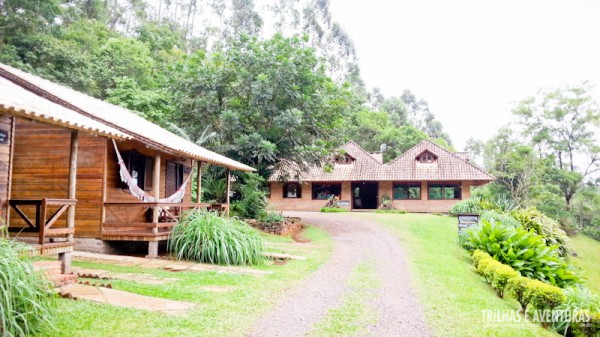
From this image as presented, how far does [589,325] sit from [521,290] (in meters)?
1.28

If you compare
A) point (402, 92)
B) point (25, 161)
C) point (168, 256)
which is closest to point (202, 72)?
point (25, 161)

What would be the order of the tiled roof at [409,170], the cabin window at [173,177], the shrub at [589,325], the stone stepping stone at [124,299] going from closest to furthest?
the stone stepping stone at [124,299] < the shrub at [589,325] < the cabin window at [173,177] < the tiled roof at [409,170]

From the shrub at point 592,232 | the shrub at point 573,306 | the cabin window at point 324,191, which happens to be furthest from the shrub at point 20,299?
the shrub at point 592,232

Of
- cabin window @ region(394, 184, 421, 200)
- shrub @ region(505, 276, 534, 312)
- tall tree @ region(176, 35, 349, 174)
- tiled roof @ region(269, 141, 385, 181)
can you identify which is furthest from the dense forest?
shrub @ region(505, 276, 534, 312)

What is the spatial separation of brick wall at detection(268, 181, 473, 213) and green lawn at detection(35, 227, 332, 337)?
2208cm

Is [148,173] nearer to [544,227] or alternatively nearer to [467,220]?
[467,220]

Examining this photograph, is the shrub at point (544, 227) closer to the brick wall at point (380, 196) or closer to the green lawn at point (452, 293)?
the green lawn at point (452, 293)

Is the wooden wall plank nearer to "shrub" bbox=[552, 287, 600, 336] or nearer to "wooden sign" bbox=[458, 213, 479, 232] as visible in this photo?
"shrub" bbox=[552, 287, 600, 336]

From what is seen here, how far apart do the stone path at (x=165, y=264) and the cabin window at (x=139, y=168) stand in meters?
2.90

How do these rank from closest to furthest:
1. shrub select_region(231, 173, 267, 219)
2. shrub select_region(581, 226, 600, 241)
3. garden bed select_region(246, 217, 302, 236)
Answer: garden bed select_region(246, 217, 302, 236) → shrub select_region(231, 173, 267, 219) → shrub select_region(581, 226, 600, 241)

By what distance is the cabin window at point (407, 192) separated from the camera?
32.2m

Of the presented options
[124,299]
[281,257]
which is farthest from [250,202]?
[124,299]

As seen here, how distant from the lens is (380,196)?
32.4 metres

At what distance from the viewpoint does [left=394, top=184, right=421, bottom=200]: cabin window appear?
32.2m
